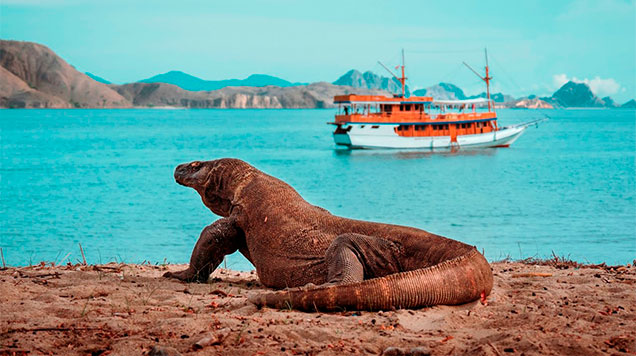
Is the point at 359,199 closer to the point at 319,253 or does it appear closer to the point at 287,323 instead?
the point at 319,253

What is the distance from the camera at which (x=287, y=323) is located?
479 cm

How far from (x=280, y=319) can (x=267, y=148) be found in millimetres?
66378

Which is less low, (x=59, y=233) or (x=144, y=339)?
(x=144, y=339)

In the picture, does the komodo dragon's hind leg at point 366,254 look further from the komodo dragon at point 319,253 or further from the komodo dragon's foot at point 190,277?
the komodo dragon's foot at point 190,277

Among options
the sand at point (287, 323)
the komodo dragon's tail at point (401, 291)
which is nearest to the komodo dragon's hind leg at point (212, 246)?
the sand at point (287, 323)

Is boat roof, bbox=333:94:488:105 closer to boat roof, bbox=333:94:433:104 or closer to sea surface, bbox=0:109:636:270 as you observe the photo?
boat roof, bbox=333:94:433:104

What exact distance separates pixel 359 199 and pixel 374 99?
24220 millimetres

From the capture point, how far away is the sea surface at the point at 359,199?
18.7 m

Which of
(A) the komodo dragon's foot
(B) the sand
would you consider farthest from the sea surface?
(B) the sand

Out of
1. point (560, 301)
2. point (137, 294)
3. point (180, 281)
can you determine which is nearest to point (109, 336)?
point (137, 294)

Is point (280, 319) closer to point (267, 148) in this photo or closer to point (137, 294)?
point (137, 294)

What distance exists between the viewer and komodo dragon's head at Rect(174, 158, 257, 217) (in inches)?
311

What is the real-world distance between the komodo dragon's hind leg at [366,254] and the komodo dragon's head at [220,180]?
6.71 feet

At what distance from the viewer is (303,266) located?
646 centimetres
